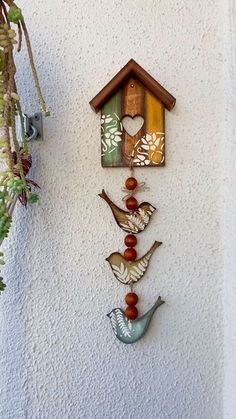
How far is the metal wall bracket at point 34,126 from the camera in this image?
823mm

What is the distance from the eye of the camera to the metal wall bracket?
0.82 meters

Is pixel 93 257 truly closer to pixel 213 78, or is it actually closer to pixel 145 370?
pixel 145 370

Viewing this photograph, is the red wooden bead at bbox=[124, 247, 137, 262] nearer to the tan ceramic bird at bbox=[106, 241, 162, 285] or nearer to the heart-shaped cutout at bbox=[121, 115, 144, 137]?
the tan ceramic bird at bbox=[106, 241, 162, 285]

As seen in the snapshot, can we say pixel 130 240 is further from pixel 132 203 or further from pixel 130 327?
pixel 130 327

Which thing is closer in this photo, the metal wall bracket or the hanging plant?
the hanging plant

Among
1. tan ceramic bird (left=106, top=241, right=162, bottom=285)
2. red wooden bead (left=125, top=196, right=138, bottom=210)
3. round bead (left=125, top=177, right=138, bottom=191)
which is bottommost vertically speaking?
tan ceramic bird (left=106, top=241, right=162, bottom=285)

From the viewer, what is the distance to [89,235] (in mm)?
847

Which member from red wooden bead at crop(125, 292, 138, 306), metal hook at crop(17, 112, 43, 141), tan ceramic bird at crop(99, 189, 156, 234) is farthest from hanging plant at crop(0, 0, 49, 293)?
red wooden bead at crop(125, 292, 138, 306)

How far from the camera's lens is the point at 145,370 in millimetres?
844

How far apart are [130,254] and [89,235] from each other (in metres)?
0.11

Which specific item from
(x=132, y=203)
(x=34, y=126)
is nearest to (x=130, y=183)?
(x=132, y=203)

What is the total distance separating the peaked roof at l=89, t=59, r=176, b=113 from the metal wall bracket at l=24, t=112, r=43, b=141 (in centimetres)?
14

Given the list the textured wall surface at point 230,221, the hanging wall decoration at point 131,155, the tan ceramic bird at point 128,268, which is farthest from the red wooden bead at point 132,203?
the textured wall surface at point 230,221

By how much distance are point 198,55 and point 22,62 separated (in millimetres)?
425
